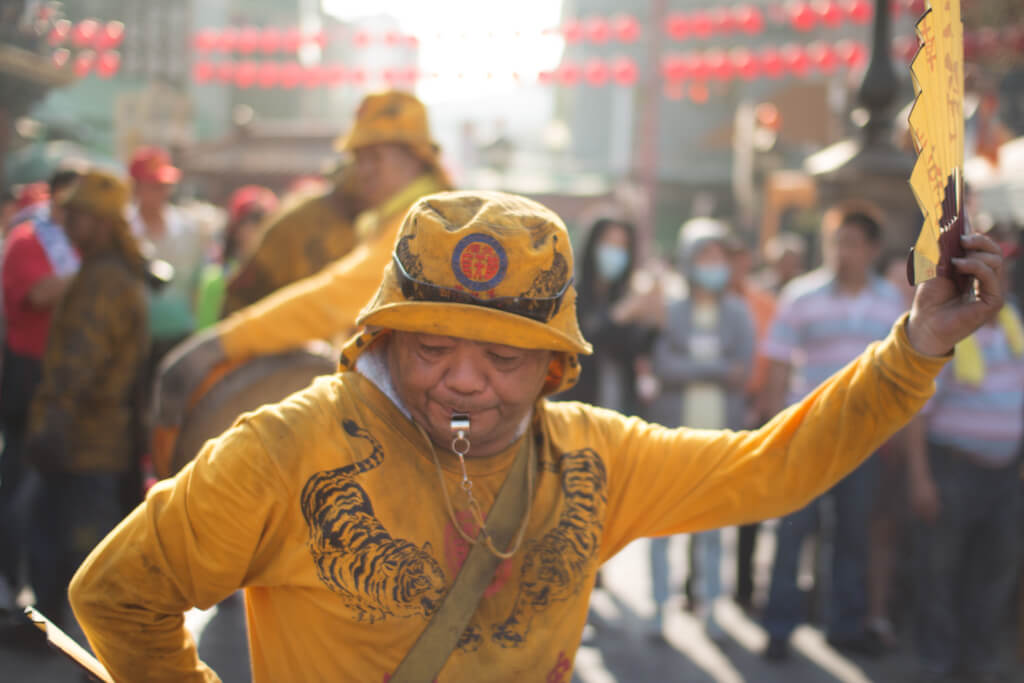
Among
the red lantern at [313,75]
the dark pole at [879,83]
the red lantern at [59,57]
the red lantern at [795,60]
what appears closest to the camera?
the dark pole at [879,83]

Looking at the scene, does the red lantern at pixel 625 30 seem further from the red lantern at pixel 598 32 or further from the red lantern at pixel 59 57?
the red lantern at pixel 59 57

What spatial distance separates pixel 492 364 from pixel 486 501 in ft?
0.88

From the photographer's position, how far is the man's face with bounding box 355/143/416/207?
12.3 ft

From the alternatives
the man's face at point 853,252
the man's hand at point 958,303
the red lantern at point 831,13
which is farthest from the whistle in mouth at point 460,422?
the red lantern at point 831,13

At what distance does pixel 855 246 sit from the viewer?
201 inches

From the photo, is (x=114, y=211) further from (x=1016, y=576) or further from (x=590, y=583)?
(x=1016, y=576)

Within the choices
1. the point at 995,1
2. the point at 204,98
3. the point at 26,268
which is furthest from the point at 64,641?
the point at 204,98

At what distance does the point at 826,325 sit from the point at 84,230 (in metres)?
3.35

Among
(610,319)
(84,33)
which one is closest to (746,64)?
(84,33)

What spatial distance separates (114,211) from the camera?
4.27 metres

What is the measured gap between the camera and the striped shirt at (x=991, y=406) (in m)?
4.84

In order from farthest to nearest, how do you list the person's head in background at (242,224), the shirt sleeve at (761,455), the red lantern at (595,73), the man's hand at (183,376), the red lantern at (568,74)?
the red lantern at (595,73)
the red lantern at (568,74)
the person's head in background at (242,224)
the man's hand at (183,376)
the shirt sleeve at (761,455)

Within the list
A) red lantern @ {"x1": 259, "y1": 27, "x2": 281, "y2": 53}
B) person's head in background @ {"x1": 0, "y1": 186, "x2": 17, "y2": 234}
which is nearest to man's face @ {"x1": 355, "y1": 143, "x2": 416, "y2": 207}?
person's head in background @ {"x1": 0, "y1": 186, "x2": 17, "y2": 234}

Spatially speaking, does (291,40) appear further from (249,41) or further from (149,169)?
(149,169)
